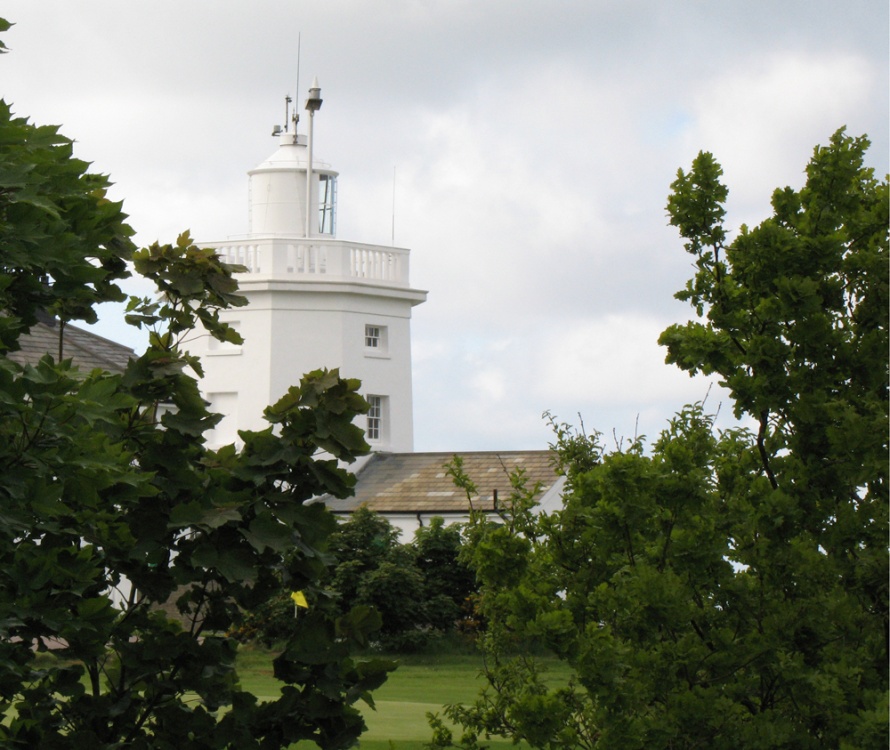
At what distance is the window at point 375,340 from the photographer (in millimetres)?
38406

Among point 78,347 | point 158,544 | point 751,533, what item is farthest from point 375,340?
point 158,544

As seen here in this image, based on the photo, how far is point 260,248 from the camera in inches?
1505

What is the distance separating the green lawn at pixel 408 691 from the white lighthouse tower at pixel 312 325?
12.5m

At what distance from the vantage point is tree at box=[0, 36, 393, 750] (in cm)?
479

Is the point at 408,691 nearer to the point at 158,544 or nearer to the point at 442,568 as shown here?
the point at 442,568

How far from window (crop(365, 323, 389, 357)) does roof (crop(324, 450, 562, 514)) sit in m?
5.24

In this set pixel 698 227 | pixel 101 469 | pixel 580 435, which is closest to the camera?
pixel 101 469

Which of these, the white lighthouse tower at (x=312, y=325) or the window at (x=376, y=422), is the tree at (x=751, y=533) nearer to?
the white lighthouse tower at (x=312, y=325)

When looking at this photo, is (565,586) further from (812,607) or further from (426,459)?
(426,459)

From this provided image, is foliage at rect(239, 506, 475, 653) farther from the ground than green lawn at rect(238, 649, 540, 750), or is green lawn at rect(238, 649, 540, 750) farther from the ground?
foliage at rect(239, 506, 475, 653)

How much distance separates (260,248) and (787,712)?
3289 cm

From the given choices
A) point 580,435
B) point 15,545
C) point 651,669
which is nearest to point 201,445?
point 15,545

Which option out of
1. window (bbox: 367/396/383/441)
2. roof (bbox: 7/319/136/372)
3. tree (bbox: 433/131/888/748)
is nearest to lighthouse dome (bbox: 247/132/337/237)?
window (bbox: 367/396/383/441)

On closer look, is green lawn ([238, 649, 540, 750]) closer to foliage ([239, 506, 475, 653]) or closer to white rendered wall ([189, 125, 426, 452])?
foliage ([239, 506, 475, 653])
